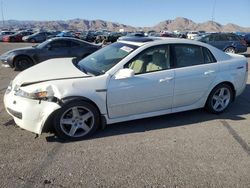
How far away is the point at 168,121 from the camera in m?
5.48

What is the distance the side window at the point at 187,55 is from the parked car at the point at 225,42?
41.5 ft

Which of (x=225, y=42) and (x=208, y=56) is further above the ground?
(x=208, y=56)

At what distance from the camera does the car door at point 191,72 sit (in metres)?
5.29

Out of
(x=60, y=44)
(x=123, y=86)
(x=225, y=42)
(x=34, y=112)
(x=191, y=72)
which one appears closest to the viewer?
(x=34, y=112)

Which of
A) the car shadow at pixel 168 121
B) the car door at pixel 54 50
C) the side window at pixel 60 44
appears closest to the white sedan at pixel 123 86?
the car shadow at pixel 168 121

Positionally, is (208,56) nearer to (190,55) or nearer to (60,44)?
(190,55)

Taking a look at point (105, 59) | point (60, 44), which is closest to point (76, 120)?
point (105, 59)

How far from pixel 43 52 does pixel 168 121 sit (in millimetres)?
7674

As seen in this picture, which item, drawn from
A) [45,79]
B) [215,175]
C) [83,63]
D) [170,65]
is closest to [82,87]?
[45,79]

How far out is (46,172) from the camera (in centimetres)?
364

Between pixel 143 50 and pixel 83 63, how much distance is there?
1214mm

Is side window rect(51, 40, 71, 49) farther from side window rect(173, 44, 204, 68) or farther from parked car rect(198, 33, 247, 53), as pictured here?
parked car rect(198, 33, 247, 53)

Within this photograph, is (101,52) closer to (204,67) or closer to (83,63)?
(83,63)

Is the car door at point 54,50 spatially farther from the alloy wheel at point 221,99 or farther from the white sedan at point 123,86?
the alloy wheel at point 221,99
